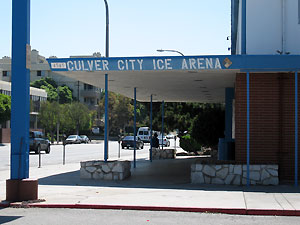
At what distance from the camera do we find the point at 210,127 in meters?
27.6

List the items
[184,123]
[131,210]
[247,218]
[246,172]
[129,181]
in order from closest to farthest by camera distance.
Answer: [247,218]
[131,210]
[246,172]
[129,181]
[184,123]

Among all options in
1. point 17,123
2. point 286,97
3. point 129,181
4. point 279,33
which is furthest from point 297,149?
point 17,123

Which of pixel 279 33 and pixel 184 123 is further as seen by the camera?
pixel 184 123

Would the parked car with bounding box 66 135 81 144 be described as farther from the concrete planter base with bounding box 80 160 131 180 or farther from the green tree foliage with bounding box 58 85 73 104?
the concrete planter base with bounding box 80 160 131 180

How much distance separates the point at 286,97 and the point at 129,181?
18.1ft

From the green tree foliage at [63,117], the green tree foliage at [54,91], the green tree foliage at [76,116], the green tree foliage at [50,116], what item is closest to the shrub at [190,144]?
the green tree foliage at [63,117]

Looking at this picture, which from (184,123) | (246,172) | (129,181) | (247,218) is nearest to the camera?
(247,218)

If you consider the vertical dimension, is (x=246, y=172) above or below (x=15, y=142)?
below

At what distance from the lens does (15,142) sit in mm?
10859

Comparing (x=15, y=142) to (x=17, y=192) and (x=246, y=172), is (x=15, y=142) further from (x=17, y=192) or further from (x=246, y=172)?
(x=246, y=172)

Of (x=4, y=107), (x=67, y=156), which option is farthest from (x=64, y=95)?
(x=67, y=156)

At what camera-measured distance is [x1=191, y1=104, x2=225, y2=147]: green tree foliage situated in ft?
90.3

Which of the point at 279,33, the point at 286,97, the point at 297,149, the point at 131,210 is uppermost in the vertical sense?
the point at 279,33

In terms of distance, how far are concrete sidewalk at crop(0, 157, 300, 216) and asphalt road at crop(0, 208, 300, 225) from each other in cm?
35
